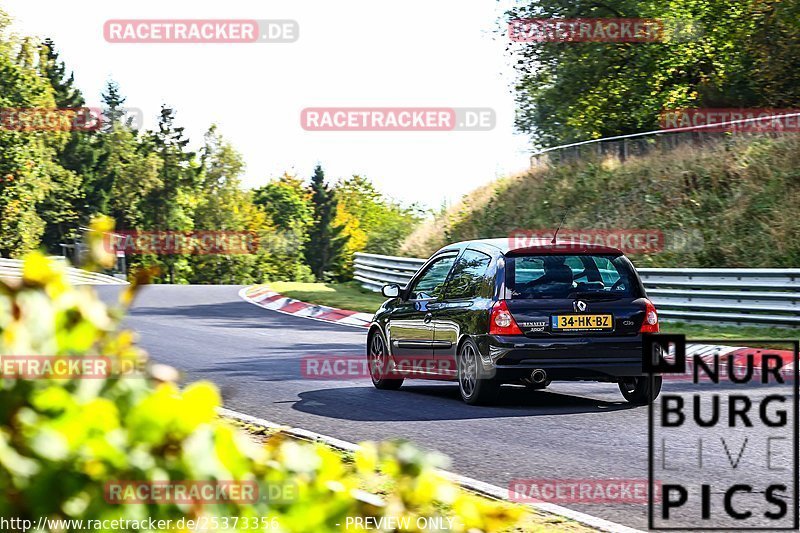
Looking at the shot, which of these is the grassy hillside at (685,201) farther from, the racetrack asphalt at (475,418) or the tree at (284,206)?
the tree at (284,206)

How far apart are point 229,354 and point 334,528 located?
1498 cm

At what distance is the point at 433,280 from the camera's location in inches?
502

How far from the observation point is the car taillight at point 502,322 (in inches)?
432

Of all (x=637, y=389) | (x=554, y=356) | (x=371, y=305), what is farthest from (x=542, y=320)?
(x=371, y=305)

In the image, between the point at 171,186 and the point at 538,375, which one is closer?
the point at 538,375

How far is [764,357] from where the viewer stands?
47.9 feet

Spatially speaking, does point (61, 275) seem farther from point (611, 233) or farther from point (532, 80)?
point (532, 80)

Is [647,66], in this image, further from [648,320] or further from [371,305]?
[648,320]

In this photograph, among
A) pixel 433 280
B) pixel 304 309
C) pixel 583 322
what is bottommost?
pixel 304 309

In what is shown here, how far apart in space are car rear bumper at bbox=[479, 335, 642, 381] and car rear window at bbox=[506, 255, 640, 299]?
446 millimetres

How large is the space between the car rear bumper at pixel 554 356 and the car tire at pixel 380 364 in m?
2.39

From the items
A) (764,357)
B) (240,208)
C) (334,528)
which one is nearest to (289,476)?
(334,528)

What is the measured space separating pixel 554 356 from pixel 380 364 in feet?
9.54

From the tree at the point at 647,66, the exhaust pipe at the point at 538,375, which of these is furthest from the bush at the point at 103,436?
the tree at the point at 647,66
